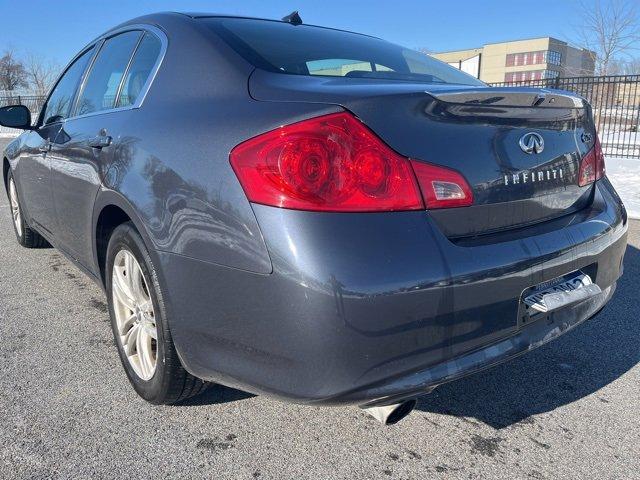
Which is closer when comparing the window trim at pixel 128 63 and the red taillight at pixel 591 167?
the red taillight at pixel 591 167

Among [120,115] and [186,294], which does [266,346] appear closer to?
[186,294]

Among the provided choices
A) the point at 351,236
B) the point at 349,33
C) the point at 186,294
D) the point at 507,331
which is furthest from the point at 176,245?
the point at 349,33

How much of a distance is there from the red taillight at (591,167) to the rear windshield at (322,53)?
69 cm

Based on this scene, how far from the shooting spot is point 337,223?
1.56 metres

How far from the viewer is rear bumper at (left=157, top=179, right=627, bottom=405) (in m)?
1.54

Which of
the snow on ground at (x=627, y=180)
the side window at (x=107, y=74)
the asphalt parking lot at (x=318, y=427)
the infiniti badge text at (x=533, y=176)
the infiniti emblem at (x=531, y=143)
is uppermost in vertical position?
the side window at (x=107, y=74)

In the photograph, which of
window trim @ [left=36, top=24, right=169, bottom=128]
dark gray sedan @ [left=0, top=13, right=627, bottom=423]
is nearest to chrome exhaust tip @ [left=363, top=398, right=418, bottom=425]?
dark gray sedan @ [left=0, top=13, right=627, bottom=423]

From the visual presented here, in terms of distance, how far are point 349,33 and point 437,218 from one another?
1.79 metres

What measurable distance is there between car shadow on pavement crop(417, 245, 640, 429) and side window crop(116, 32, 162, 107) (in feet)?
6.11

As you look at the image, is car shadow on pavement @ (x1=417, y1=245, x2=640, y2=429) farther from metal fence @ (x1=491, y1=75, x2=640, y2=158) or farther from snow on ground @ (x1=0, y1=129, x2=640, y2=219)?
metal fence @ (x1=491, y1=75, x2=640, y2=158)

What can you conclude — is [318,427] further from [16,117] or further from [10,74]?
[10,74]

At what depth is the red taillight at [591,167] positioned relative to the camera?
2.24 meters

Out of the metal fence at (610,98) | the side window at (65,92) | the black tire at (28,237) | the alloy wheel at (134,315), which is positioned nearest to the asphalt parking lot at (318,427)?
the alloy wheel at (134,315)

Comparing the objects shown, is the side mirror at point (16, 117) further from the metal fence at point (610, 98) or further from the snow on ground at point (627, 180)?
the metal fence at point (610, 98)
